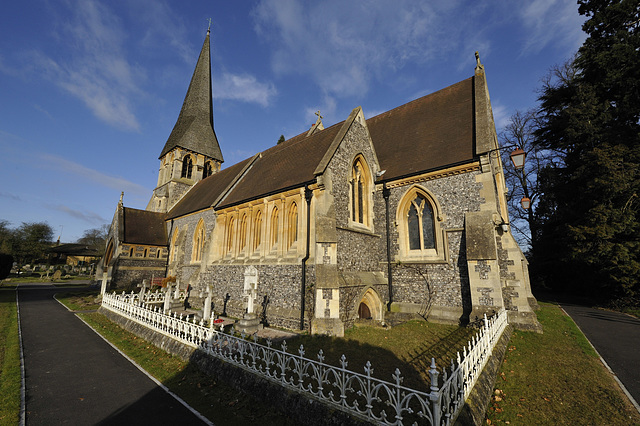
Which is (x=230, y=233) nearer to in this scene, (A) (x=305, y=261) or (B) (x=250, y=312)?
(A) (x=305, y=261)

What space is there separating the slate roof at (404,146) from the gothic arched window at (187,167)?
51.4ft

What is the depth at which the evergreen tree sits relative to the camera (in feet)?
49.0

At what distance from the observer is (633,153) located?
48.8 feet

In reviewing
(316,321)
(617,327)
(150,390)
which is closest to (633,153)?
(617,327)

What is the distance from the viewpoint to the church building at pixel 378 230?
34.9ft

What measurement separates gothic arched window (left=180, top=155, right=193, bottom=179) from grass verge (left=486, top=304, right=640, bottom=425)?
31.9 metres

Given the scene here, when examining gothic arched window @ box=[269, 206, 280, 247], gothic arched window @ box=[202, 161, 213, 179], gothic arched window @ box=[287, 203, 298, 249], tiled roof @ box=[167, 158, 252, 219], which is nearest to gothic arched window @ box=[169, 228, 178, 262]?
tiled roof @ box=[167, 158, 252, 219]

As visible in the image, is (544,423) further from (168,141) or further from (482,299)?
(168,141)

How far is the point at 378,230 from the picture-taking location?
543 inches

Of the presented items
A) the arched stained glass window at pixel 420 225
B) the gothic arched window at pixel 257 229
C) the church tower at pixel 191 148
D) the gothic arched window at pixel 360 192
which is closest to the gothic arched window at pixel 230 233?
the gothic arched window at pixel 257 229

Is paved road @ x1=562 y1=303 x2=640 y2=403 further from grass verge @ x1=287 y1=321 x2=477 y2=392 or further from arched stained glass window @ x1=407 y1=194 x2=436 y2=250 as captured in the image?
arched stained glass window @ x1=407 y1=194 x2=436 y2=250

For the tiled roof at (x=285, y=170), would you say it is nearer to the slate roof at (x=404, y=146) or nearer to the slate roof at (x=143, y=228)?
the slate roof at (x=404, y=146)

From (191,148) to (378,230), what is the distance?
25.9 metres

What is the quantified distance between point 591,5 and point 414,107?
45.9ft
